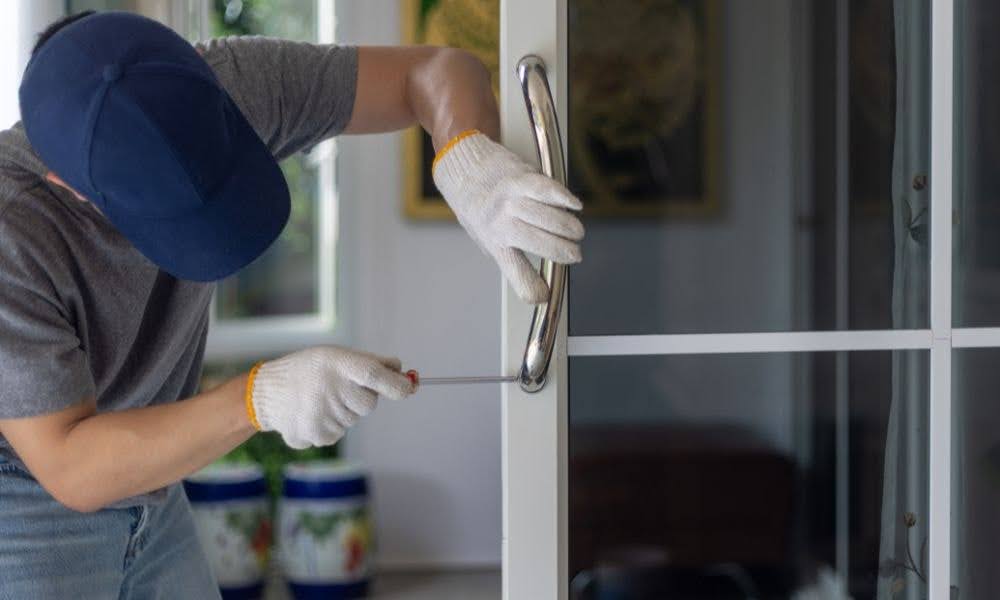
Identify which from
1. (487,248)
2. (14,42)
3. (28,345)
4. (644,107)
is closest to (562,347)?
(487,248)

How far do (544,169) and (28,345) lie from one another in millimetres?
509

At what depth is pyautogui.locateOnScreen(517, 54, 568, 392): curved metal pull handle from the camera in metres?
1.21

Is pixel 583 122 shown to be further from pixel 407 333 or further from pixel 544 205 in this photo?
pixel 407 333

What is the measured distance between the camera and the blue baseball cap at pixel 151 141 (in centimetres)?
114

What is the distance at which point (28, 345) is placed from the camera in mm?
1197

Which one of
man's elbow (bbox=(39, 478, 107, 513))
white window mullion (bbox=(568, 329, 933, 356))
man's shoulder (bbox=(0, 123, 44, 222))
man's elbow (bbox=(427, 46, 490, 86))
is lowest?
man's elbow (bbox=(39, 478, 107, 513))

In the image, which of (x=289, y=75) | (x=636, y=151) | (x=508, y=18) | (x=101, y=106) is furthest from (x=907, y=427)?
(x=101, y=106)

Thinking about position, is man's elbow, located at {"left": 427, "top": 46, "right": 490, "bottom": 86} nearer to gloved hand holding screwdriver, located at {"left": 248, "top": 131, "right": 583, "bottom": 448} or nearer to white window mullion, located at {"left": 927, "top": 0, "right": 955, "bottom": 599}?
gloved hand holding screwdriver, located at {"left": 248, "top": 131, "right": 583, "bottom": 448}

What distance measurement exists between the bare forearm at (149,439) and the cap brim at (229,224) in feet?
0.39

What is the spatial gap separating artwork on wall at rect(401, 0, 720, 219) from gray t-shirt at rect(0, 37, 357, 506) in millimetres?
278

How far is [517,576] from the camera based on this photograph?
131 centimetres

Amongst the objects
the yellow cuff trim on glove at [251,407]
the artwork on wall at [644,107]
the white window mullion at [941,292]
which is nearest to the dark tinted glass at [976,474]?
the white window mullion at [941,292]

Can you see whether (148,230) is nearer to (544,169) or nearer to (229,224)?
(229,224)

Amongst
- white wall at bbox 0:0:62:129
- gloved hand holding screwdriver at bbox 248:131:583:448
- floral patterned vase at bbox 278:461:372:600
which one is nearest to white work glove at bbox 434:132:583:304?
gloved hand holding screwdriver at bbox 248:131:583:448
